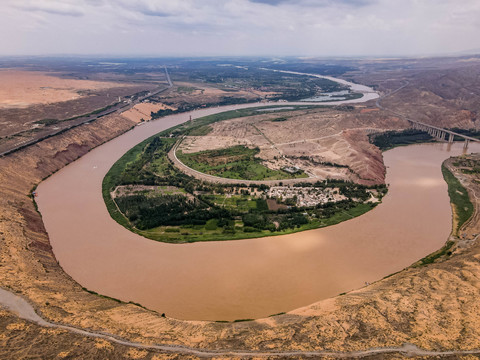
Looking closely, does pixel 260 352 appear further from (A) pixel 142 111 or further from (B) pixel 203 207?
(A) pixel 142 111

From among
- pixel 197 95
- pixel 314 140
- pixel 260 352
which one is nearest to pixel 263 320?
pixel 260 352

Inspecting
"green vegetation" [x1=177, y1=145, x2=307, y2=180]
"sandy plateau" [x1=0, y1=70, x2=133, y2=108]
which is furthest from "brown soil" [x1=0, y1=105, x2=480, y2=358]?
"sandy plateau" [x1=0, y1=70, x2=133, y2=108]

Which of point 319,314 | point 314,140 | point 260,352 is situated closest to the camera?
point 260,352

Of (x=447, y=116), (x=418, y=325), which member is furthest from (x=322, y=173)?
(x=447, y=116)

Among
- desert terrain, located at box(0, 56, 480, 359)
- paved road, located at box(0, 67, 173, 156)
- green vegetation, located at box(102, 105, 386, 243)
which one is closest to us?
desert terrain, located at box(0, 56, 480, 359)

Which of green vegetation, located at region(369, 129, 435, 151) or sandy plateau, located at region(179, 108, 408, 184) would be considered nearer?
sandy plateau, located at region(179, 108, 408, 184)

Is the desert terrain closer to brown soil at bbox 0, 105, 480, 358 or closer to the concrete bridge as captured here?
brown soil at bbox 0, 105, 480, 358

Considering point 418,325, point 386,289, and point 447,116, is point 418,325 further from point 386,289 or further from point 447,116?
point 447,116
